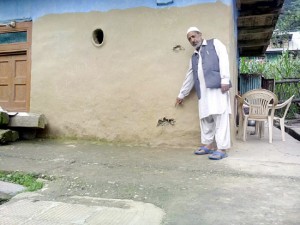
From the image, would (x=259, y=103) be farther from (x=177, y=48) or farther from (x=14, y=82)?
(x=14, y=82)

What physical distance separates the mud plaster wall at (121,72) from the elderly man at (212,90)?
31 cm

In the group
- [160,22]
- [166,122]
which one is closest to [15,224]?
[166,122]

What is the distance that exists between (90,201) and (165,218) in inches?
29.1

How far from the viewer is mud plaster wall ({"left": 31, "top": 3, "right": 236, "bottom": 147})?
518 cm

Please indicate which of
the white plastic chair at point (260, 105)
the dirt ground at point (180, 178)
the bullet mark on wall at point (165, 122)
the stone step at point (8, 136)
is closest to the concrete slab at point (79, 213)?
the dirt ground at point (180, 178)

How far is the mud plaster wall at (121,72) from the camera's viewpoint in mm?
5176

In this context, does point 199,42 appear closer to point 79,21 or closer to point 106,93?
point 106,93

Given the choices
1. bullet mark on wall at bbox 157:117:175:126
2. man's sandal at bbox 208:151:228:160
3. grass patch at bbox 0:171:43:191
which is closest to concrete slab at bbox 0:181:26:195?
grass patch at bbox 0:171:43:191

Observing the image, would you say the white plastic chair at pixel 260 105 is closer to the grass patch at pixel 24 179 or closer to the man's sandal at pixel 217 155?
the man's sandal at pixel 217 155

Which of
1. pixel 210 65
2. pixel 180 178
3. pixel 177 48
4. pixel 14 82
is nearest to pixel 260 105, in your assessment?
pixel 210 65

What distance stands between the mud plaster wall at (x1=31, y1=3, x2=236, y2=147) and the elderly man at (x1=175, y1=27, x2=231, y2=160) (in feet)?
1.01

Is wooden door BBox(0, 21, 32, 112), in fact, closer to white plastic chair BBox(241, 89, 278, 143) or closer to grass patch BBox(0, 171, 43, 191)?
grass patch BBox(0, 171, 43, 191)

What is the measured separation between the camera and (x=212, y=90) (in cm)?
466

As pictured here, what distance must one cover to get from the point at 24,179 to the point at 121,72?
101 inches
